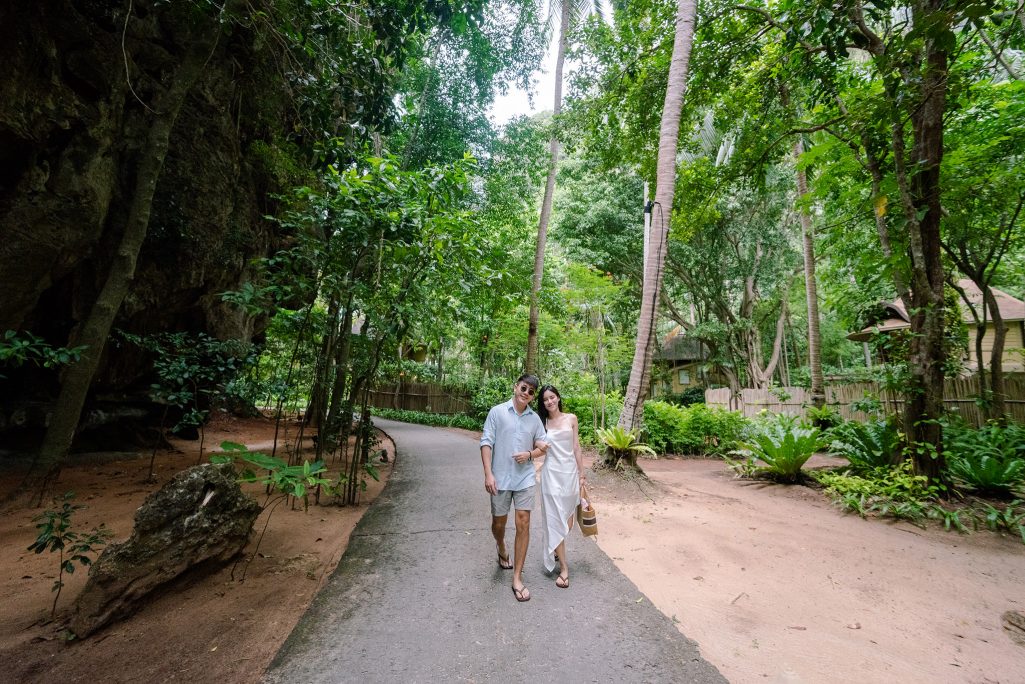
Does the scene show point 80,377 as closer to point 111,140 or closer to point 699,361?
point 111,140

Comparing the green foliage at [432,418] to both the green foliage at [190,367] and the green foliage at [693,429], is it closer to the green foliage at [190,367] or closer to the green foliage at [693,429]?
the green foliage at [693,429]

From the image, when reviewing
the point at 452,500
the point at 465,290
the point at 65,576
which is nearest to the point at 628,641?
the point at 452,500

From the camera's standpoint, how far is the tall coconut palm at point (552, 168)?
11.9 m

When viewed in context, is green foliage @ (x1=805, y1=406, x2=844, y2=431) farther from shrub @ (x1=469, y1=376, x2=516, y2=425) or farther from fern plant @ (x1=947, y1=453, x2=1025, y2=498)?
shrub @ (x1=469, y1=376, x2=516, y2=425)

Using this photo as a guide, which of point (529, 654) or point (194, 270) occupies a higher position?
point (194, 270)

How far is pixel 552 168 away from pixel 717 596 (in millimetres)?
11763

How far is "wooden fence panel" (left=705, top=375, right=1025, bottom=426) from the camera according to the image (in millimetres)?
9070

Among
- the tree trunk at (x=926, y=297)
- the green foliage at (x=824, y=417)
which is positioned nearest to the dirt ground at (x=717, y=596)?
the tree trunk at (x=926, y=297)

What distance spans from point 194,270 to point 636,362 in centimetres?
729

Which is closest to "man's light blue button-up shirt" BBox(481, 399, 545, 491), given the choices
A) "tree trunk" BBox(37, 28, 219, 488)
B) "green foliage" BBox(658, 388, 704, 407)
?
"tree trunk" BBox(37, 28, 219, 488)

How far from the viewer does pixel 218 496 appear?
3182 millimetres

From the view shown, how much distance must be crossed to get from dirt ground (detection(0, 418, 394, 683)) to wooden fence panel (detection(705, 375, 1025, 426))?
28.4 feet

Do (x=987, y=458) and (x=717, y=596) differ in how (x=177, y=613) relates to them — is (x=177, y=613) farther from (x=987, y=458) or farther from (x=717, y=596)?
(x=987, y=458)

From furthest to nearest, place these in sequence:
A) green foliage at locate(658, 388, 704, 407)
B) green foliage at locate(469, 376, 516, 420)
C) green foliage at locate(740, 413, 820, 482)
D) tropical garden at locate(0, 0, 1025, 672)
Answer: green foliage at locate(658, 388, 704, 407), green foliage at locate(469, 376, 516, 420), green foliage at locate(740, 413, 820, 482), tropical garden at locate(0, 0, 1025, 672)
